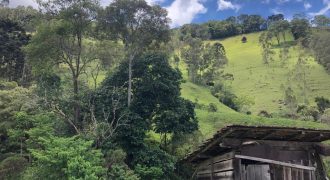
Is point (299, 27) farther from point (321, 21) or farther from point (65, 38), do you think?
point (65, 38)

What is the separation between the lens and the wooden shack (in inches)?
469

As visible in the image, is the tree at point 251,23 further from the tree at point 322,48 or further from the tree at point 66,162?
the tree at point 66,162

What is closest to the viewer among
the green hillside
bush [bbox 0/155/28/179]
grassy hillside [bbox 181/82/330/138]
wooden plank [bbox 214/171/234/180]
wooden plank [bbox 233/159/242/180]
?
wooden plank [bbox 233/159/242/180]

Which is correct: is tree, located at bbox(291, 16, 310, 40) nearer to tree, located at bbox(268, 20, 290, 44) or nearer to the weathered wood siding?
tree, located at bbox(268, 20, 290, 44)

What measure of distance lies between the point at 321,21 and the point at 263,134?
97723 millimetres

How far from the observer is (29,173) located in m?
17.6

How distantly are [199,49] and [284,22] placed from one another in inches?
1603

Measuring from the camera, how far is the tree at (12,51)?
3425 cm

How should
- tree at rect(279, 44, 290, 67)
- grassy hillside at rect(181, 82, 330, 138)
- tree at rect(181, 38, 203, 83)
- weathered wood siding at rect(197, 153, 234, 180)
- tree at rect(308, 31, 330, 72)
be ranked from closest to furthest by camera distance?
weathered wood siding at rect(197, 153, 234, 180)
grassy hillside at rect(181, 82, 330, 138)
tree at rect(181, 38, 203, 83)
tree at rect(308, 31, 330, 72)
tree at rect(279, 44, 290, 67)

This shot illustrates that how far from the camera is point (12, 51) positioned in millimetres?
34906

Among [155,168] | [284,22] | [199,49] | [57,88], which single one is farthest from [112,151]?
[284,22]

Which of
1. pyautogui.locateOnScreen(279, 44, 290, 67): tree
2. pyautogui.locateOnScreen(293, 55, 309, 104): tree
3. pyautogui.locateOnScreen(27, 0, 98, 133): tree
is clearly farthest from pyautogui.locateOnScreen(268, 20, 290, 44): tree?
pyautogui.locateOnScreen(27, 0, 98, 133): tree

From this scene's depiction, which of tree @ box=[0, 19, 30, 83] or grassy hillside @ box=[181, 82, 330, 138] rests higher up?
tree @ box=[0, 19, 30, 83]

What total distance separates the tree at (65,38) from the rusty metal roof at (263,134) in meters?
14.0
